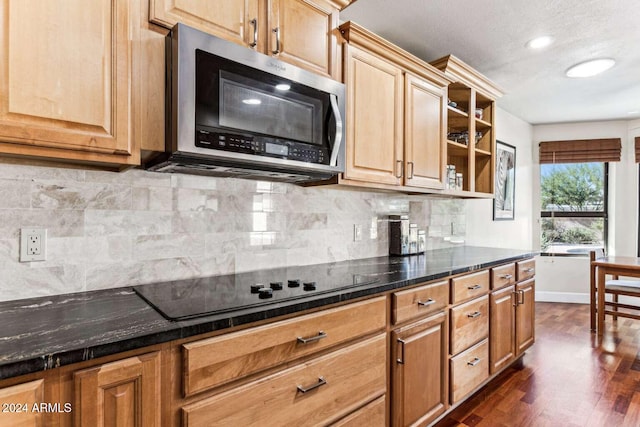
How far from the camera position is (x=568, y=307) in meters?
4.79

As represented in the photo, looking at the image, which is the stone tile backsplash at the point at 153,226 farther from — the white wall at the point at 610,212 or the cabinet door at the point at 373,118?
the white wall at the point at 610,212

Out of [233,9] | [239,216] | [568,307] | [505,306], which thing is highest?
[233,9]

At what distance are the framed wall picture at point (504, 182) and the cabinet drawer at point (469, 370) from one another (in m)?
2.29

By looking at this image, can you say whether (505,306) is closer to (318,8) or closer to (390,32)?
(390,32)

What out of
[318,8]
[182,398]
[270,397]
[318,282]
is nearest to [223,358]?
[182,398]

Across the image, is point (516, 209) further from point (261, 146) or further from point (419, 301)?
point (261, 146)

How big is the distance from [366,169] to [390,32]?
108 centimetres

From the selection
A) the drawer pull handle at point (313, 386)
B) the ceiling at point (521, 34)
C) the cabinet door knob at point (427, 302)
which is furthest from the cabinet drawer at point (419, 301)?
the ceiling at point (521, 34)

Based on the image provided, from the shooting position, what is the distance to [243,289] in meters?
1.50

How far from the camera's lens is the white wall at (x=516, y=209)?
13.0ft

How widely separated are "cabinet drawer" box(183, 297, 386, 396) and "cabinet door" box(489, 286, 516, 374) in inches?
53.2

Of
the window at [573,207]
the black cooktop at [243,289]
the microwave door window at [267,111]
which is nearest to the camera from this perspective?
the black cooktop at [243,289]

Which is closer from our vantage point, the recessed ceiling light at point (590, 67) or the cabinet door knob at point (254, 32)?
the cabinet door knob at point (254, 32)

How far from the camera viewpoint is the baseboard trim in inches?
196
